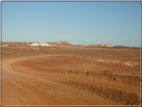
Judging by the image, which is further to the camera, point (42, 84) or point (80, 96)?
point (42, 84)

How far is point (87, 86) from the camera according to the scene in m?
7.89

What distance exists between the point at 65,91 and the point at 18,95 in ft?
7.34

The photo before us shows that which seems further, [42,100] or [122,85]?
[122,85]

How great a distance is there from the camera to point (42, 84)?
8.34 metres

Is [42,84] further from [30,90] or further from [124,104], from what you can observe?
[124,104]

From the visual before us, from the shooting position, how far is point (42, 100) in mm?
6164

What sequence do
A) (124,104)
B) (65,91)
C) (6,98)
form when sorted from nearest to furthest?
(124,104) < (6,98) < (65,91)

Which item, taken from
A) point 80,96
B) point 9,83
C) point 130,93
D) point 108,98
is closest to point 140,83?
point 130,93

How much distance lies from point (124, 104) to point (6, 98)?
5.08m

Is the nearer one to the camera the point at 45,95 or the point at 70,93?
the point at 45,95

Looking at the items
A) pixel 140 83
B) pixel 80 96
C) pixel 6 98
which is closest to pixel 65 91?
pixel 80 96

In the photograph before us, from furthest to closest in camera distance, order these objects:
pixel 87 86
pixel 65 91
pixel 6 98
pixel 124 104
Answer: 1. pixel 87 86
2. pixel 65 91
3. pixel 6 98
4. pixel 124 104

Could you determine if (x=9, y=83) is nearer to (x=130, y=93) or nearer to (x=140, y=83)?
(x=130, y=93)

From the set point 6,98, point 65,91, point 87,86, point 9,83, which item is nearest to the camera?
point 6,98
